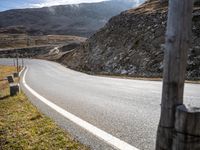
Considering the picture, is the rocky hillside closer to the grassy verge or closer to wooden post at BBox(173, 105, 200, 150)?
the grassy verge

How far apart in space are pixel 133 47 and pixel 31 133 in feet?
109

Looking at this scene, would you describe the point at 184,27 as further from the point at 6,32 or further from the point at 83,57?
the point at 6,32

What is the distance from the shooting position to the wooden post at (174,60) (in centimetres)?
295

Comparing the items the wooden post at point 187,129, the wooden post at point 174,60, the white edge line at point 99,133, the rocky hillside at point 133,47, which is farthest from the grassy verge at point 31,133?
the rocky hillside at point 133,47

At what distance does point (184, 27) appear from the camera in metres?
2.98

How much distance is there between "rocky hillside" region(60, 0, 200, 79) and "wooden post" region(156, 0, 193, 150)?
24.2m

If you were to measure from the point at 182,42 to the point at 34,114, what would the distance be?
6.69 metres

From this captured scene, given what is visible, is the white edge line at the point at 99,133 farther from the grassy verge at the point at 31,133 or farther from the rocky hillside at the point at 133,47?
the rocky hillside at the point at 133,47

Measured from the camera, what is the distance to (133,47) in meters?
39.5

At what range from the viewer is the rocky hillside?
32.1m

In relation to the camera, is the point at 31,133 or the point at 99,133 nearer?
the point at 99,133

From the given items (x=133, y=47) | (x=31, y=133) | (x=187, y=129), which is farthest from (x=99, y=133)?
(x=133, y=47)

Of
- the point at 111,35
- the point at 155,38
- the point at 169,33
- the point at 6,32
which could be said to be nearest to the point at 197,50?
the point at 155,38

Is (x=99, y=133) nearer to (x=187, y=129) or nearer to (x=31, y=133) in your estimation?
(x=31, y=133)
